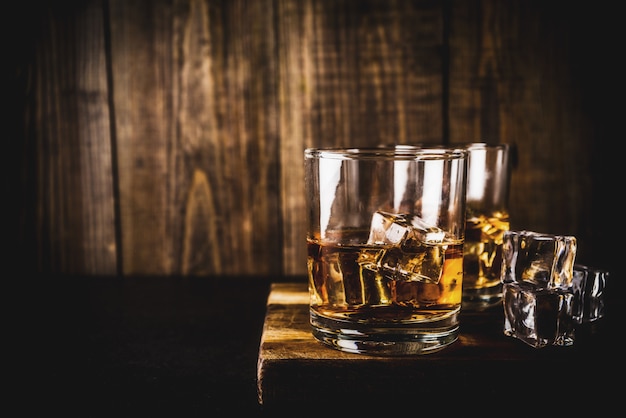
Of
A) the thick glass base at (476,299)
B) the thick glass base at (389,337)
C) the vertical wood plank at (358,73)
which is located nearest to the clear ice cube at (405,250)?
the thick glass base at (389,337)

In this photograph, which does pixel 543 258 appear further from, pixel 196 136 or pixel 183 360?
Result: pixel 196 136

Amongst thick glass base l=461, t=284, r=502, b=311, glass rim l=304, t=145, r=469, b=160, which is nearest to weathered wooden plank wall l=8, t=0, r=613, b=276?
thick glass base l=461, t=284, r=502, b=311

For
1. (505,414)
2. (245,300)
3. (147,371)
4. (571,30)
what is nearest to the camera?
(505,414)

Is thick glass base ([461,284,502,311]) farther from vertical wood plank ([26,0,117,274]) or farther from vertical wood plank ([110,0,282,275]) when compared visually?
vertical wood plank ([26,0,117,274])

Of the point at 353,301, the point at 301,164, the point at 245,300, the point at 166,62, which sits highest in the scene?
the point at 166,62

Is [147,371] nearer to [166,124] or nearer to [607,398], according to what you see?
[607,398]

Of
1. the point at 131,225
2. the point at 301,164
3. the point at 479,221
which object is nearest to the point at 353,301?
the point at 479,221

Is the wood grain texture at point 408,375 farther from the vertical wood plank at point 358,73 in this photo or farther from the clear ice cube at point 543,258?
the vertical wood plank at point 358,73
